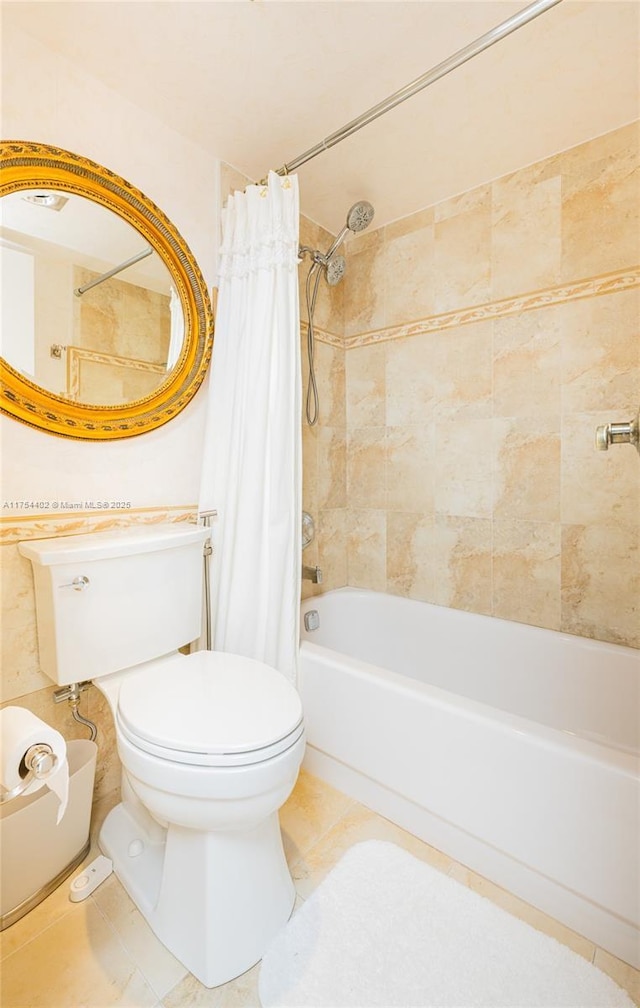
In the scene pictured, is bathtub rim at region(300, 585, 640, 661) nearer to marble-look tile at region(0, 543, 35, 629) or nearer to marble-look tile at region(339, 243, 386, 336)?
marble-look tile at region(0, 543, 35, 629)

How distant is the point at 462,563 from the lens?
1.88 metres

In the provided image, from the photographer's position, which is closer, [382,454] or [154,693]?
[154,693]

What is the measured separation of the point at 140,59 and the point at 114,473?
1.18 m

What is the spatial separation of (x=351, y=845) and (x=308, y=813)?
174 mm

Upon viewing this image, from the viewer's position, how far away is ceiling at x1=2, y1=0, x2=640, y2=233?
3.73ft

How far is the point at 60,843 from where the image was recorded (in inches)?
44.1

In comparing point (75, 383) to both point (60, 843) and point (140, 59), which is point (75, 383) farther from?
point (60, 843)

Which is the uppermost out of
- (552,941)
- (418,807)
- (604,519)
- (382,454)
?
(382,454)

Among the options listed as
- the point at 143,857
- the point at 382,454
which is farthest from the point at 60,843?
the point at 382,454

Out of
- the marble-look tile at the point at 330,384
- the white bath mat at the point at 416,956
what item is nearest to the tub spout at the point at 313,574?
the marble-look tile at the point at 330,384

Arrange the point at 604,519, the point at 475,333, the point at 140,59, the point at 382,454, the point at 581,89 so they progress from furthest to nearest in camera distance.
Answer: the point at 382,454 → the point at 475,333 → the point at 604,519 → the point at 581,89 → the point at 140,59

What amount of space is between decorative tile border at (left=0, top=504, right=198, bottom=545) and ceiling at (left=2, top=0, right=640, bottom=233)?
127 centimetres

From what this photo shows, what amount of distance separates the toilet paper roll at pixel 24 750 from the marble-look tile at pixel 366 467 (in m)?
1.59

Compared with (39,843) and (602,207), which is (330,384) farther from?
(39,843)
